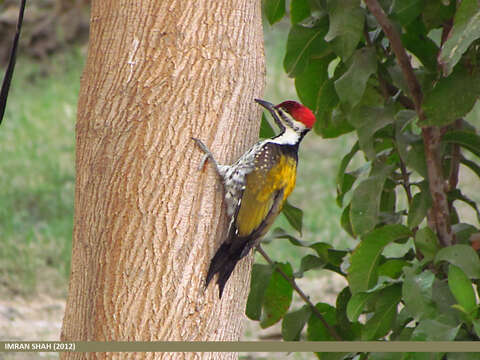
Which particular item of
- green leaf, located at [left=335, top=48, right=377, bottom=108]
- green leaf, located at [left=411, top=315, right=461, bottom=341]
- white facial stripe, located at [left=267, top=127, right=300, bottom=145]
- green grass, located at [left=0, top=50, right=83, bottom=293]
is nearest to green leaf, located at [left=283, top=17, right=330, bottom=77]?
green leaf, located at [left=335, top=48, right=377, bottom=108]

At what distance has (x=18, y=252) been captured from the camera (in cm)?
502

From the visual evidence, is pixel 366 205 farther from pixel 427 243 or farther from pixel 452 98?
pixel 452 98

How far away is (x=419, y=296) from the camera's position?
2072mm

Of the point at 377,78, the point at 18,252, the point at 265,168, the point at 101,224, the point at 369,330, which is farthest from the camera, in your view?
the point at 18,252

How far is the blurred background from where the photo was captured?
4.61 metres

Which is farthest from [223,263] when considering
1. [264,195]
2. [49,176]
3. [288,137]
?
[49,176]

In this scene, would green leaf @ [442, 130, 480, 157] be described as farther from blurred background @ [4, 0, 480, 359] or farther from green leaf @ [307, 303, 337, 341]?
blurred background @ [4, 0, 480, 359]

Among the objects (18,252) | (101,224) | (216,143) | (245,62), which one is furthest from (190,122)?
(18,252)

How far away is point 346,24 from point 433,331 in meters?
1.02

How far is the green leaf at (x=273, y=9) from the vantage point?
2.57m

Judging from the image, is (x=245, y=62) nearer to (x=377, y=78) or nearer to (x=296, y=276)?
(x=377, y=78)

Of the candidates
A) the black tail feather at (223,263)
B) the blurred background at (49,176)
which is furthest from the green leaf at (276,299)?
the blurred background at (49,176)

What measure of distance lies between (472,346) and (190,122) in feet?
3.24

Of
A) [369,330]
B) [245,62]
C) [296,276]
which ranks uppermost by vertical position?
[245,62]
